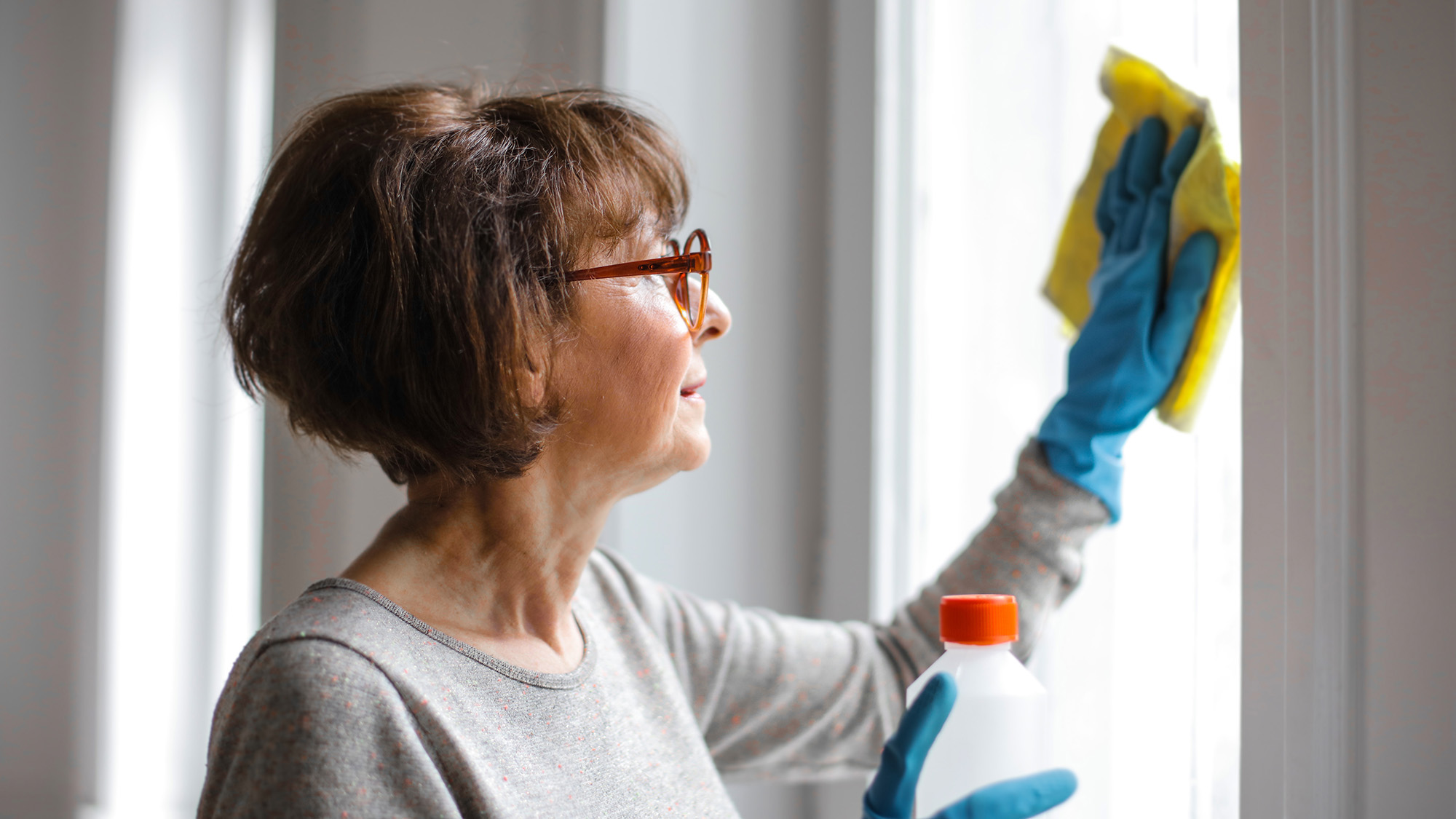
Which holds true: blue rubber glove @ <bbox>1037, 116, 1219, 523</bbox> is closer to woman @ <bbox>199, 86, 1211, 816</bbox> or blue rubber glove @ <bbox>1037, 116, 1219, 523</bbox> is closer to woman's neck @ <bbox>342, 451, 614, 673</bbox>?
woman @ <bbox>199, 86, 1211, 816</bbox>

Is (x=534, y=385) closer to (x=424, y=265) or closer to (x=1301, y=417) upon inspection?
(x=424, y=265)

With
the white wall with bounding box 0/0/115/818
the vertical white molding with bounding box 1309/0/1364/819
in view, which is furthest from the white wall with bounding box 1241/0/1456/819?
the white wall with bounding box 0/0/115/818

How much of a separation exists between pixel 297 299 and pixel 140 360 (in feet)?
2.28

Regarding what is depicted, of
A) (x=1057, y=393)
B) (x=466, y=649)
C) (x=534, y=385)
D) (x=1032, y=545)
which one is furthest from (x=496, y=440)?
(x=1057, y=393)

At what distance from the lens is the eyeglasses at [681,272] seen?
68cm

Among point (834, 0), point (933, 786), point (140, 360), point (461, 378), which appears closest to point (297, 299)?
point (461, 378)

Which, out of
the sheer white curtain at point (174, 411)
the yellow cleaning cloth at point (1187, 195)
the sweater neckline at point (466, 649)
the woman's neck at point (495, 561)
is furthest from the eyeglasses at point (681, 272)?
the sheer white curtain at point (174, 411)

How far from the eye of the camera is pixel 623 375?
0.69 metres

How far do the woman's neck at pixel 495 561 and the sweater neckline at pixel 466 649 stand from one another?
0.6 inches

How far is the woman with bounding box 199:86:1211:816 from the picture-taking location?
56 centimetres

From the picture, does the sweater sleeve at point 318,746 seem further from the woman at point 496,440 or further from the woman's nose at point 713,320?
the woman's nose at point 713,320

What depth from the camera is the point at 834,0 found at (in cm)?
115

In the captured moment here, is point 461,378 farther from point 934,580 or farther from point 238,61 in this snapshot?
point 238,61

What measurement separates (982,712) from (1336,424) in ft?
0.97
